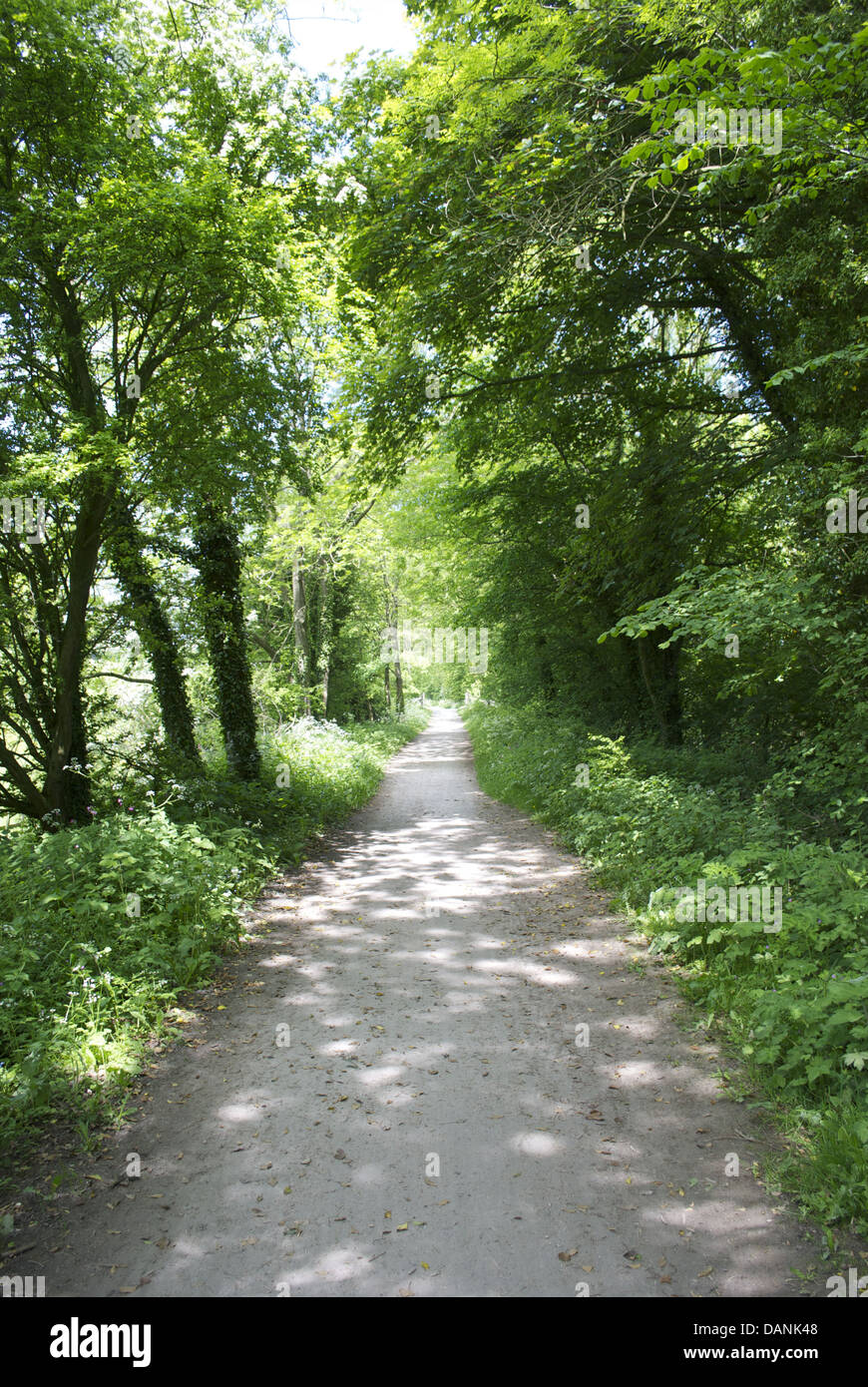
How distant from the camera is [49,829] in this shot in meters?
8.73

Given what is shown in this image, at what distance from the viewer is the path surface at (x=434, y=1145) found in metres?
2.99

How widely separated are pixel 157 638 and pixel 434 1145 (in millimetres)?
8665

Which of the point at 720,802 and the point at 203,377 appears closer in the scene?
the point at 720,802

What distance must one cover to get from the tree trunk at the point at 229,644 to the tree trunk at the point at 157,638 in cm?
61

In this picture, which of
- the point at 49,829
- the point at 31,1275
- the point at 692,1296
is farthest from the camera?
the point at 49,829

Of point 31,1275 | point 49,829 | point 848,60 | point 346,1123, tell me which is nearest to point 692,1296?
point 346,1123

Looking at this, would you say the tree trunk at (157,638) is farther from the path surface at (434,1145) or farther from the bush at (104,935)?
the path surface at (434,1145)

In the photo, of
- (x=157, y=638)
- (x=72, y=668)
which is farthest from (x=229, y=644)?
(x=72, y=668)

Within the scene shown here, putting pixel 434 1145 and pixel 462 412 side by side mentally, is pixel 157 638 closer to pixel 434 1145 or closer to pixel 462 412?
pixel 462 412

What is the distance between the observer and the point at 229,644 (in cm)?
1184

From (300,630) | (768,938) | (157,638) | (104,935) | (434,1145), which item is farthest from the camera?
(300,630)

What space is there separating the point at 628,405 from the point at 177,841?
26.8 ft

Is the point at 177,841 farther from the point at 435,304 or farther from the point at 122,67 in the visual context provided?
the point at 122,67

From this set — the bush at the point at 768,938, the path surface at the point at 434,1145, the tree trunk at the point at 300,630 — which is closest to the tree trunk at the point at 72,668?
the path surface at the point at 434,1145
